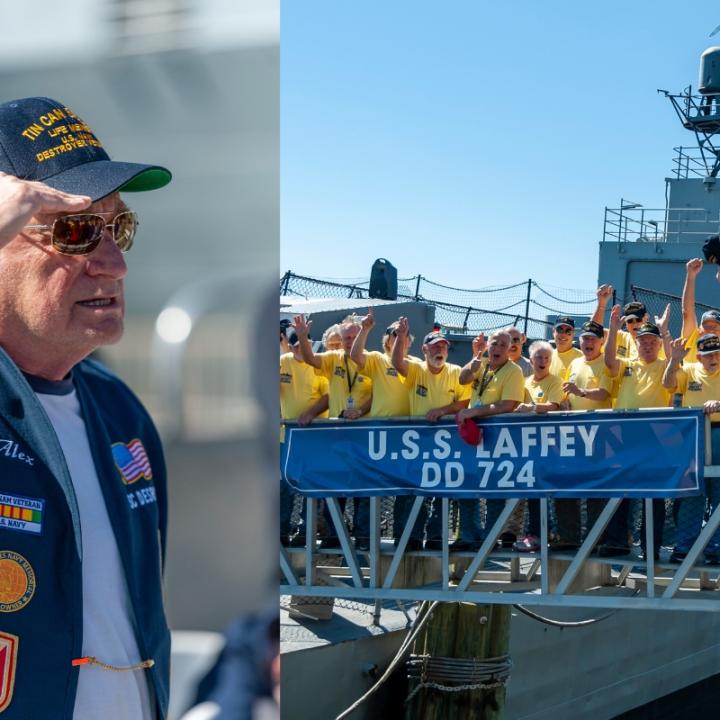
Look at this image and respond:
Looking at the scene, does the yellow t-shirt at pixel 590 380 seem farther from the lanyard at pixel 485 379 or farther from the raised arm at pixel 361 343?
the raised arm at pixel 361 343

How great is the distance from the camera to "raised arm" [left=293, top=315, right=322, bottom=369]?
22.9 feet

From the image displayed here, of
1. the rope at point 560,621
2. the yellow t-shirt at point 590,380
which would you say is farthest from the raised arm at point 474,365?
the rope at point 560,621

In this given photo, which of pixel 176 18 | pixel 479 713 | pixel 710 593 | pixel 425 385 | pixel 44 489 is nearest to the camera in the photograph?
pixel 44 489

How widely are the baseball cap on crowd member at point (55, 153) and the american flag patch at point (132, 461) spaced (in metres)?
0.38

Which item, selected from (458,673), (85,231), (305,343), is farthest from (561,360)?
(85,231)

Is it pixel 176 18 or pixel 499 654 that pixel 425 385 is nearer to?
pixel 499 654

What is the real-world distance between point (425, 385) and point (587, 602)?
1.68 m

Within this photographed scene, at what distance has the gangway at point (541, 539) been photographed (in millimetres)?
6047

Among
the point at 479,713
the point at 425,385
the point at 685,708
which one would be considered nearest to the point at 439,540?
the point at 425,385

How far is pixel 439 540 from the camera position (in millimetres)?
7008

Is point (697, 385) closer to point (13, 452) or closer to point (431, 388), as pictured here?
point (431, 388)

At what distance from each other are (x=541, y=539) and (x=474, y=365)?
45.0 inches

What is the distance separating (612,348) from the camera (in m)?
6.41

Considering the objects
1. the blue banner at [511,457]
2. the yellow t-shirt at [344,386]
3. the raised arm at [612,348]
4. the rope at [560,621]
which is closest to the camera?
the blue banner at [511,457]
